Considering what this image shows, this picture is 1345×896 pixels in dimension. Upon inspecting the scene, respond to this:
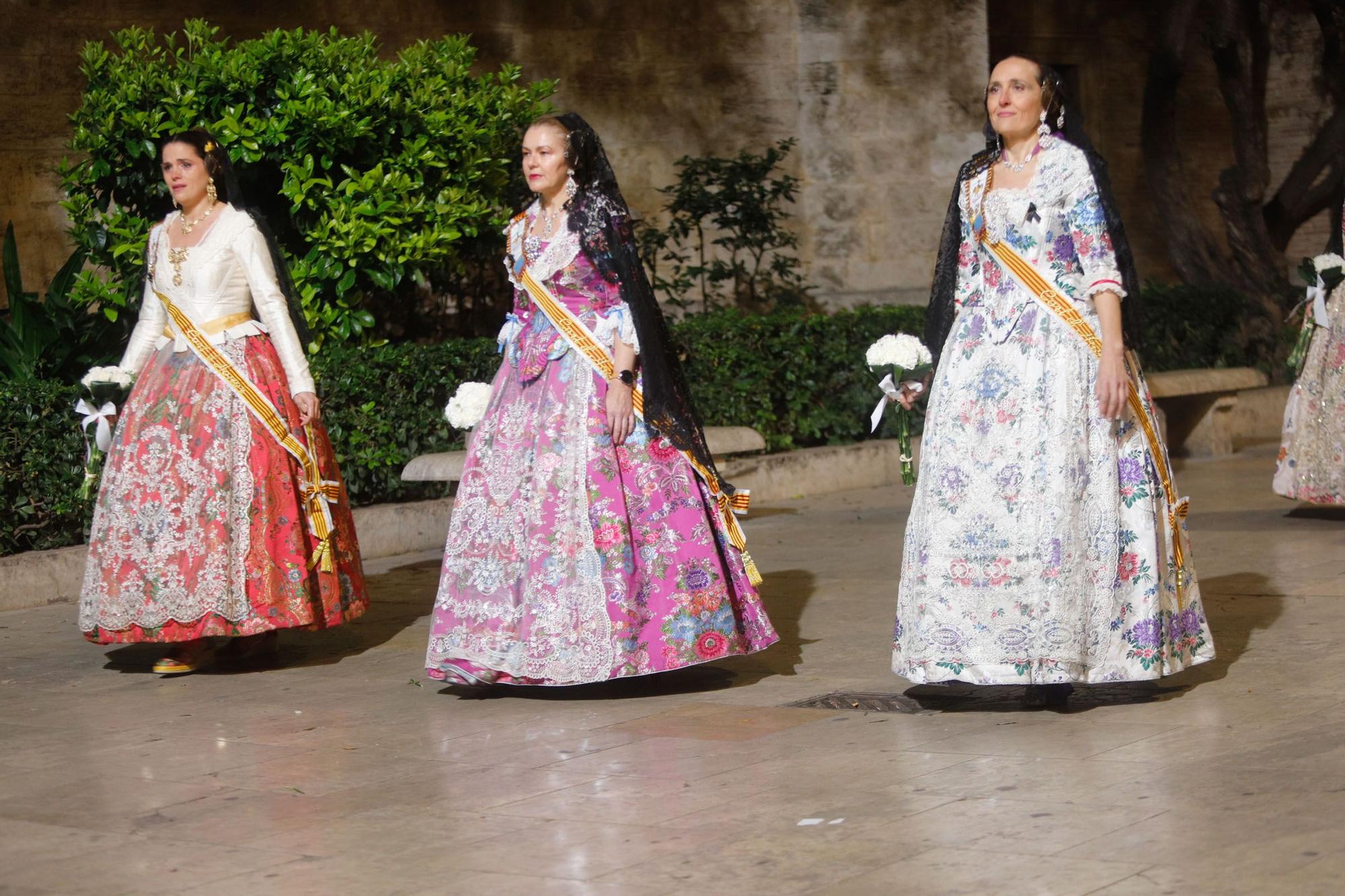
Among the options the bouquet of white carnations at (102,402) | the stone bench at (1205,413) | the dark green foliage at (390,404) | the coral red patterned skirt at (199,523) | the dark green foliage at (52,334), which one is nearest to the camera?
the coral red patterned skirt at (199,523)

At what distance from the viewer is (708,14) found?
14.2 meters

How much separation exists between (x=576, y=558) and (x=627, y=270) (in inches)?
36.4

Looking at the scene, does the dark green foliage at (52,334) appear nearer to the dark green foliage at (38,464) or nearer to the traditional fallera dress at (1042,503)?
the dark green foliage at (38,464)

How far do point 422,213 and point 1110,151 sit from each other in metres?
9.96

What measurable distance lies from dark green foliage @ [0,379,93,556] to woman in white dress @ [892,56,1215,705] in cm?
470

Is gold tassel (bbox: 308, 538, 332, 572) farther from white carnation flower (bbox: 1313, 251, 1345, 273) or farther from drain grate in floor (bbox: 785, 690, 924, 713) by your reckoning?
white carnation flower (bbox: 1313, 251, 1345, 273)

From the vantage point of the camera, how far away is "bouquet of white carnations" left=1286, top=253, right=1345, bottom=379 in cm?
945

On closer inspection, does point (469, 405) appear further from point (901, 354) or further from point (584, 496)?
point (901, 354)

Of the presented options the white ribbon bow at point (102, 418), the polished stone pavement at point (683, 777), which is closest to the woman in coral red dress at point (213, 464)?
the white ribbon bow at point (102, 418)

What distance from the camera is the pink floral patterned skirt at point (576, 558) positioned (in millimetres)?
6074

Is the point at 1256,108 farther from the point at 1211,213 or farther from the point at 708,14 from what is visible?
the point at 708,14

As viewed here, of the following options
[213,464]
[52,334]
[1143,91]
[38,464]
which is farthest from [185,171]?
[1143,91]

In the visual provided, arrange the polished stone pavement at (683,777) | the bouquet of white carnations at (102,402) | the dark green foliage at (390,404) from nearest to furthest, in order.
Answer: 1. the polished stone pavement at (683,777)
2. the bouquet of white carnations at (102,402)
3. the dark green foliage at (390,404)

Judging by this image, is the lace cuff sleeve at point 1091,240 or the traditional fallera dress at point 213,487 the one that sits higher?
the lace cuff sleeve at point 1091,240
